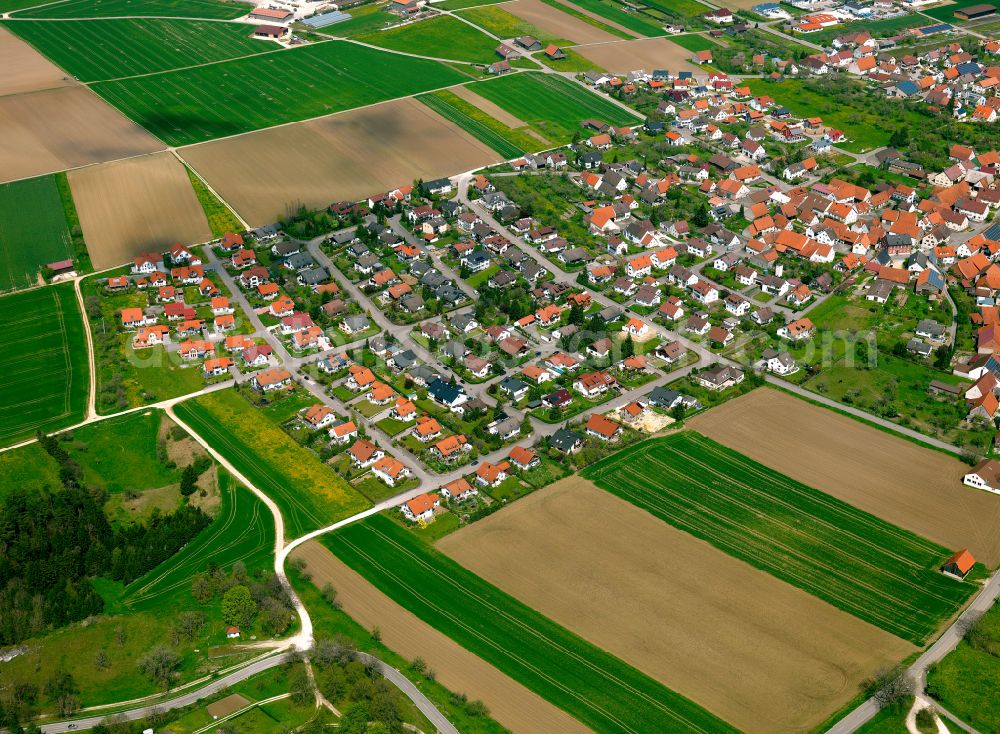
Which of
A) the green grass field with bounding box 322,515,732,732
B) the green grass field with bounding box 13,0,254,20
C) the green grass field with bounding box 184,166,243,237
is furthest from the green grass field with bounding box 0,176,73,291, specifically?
the green grass field with bounding box 13,0,254,20

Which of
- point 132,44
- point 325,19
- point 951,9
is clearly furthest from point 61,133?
point 951,9

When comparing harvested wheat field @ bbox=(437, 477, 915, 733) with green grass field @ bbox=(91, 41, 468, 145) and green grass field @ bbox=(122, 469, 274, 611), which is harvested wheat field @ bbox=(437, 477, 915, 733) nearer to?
green grass field @ bbox=(122, 469, 274, 611)

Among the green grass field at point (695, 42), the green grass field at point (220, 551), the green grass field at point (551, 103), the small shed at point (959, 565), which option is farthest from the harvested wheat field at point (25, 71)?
the small shed at point (959, 565)

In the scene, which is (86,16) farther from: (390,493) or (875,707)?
(875,707)

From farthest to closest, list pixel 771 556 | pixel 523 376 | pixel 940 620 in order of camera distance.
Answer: pixel 523 376, pixel 771 556, pixel 940 620

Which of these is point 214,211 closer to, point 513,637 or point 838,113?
point 513,637

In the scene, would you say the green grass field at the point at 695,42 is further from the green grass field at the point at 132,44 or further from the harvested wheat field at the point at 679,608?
the harvested wheat field at the point at 679,608

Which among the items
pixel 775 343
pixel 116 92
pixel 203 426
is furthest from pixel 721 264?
pixel 116 92
